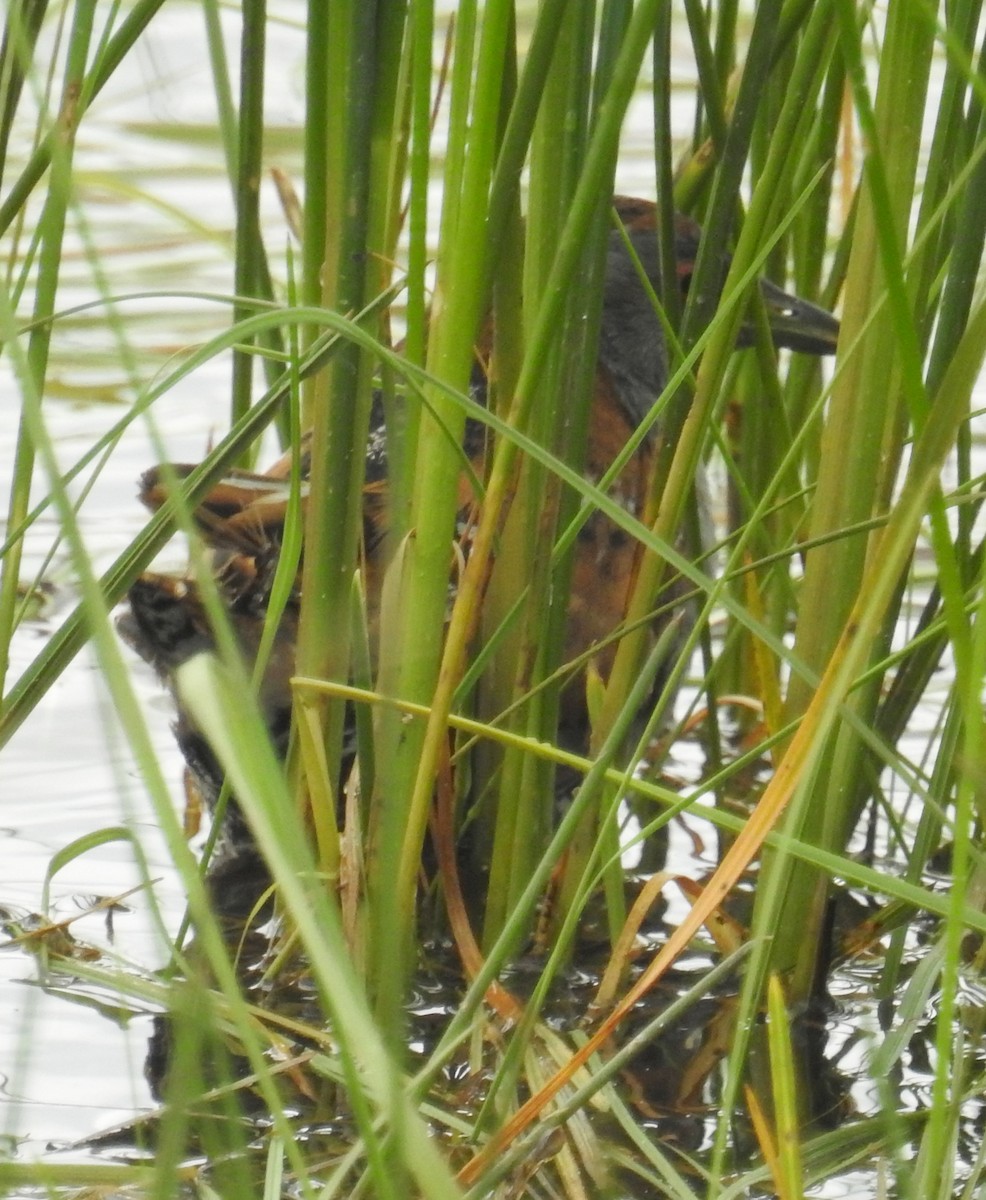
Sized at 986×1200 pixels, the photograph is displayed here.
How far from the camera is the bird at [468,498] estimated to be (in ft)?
8.02

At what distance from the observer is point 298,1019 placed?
217cm

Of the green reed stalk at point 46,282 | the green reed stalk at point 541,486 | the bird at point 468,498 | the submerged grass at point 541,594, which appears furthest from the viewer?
the bird at point 468,498

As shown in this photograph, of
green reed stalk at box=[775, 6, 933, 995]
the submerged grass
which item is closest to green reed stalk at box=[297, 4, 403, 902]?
the submerged grass

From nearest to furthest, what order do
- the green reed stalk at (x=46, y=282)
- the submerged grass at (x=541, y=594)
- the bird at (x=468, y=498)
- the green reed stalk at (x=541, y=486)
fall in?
the submerged grass at (x=541, y=594), the green reed stalk at (x=46, y=282), the green reed stalk at (x=541, y=486), the bird at (x=468, y=498)

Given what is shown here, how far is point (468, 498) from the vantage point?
2816 millimetres

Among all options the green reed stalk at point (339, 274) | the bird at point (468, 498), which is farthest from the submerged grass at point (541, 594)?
the bird at point (468, 498)

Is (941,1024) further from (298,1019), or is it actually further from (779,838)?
(298,1019)

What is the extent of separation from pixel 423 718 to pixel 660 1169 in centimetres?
52

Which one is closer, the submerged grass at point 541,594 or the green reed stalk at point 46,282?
the submerged grass at point 541,594

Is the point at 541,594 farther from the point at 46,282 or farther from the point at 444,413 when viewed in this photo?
the point at 46,282

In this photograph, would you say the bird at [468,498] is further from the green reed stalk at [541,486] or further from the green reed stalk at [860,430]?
the green reed stalk at [860,430]

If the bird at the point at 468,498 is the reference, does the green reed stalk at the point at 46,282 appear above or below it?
above

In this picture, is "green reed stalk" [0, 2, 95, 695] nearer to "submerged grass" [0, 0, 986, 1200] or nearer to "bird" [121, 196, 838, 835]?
"submerged grass" [0, 0, 986, 1200]

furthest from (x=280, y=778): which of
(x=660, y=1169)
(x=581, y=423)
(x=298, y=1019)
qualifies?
(x=298, y=1019)
